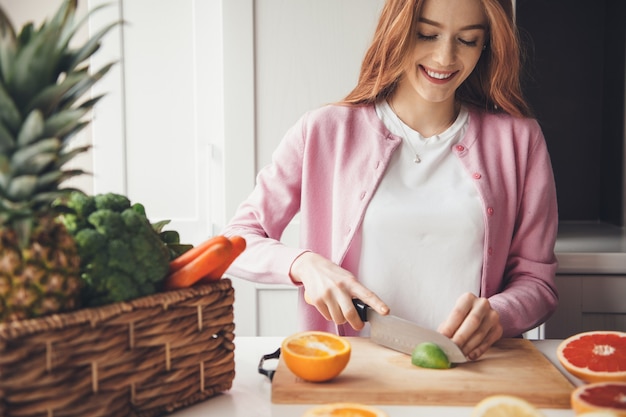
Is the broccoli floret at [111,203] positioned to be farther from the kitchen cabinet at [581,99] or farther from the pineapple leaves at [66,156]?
the kitchen cabinet at [581,99]

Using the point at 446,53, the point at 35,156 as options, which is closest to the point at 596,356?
the point at 446,53

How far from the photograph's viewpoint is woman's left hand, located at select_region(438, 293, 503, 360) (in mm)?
1266

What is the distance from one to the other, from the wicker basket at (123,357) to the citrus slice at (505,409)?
0.41 metres

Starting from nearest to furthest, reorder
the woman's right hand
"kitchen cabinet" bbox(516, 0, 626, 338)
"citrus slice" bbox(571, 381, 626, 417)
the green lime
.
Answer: "citrus slice" bbox(571, 381, 626, 417) < the green lime < the woman's right hand < "kitchen cabinet" bbox(516, 0, 626, 338)

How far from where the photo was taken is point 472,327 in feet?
4.20

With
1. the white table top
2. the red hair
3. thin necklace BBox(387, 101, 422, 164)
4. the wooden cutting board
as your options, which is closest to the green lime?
the wooden cutting board

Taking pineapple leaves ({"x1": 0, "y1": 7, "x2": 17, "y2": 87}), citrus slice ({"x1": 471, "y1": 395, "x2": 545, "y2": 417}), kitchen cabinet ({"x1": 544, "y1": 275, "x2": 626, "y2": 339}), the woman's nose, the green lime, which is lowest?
kitchen cabinet ({"x1": 544, "y1": 275, "x2": 626, "y2": 339})

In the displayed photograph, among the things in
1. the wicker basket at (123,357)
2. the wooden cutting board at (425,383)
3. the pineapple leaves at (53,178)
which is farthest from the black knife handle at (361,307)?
the pineapple leaves at (53,178)

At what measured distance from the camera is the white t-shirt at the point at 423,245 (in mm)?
1625

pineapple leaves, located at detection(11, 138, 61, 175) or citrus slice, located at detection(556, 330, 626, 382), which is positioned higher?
pineapple leaves, located at detection(11, 138, 61, 175)

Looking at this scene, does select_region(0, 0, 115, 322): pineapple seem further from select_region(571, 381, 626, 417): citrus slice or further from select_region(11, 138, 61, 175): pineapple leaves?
select_region(571, 381, 626, 417): citrus slice

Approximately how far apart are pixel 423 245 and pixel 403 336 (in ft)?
1.26

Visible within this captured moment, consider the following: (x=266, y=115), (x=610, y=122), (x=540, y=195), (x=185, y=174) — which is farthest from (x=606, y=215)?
(x=185, y=174)

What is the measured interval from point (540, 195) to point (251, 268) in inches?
28.6
